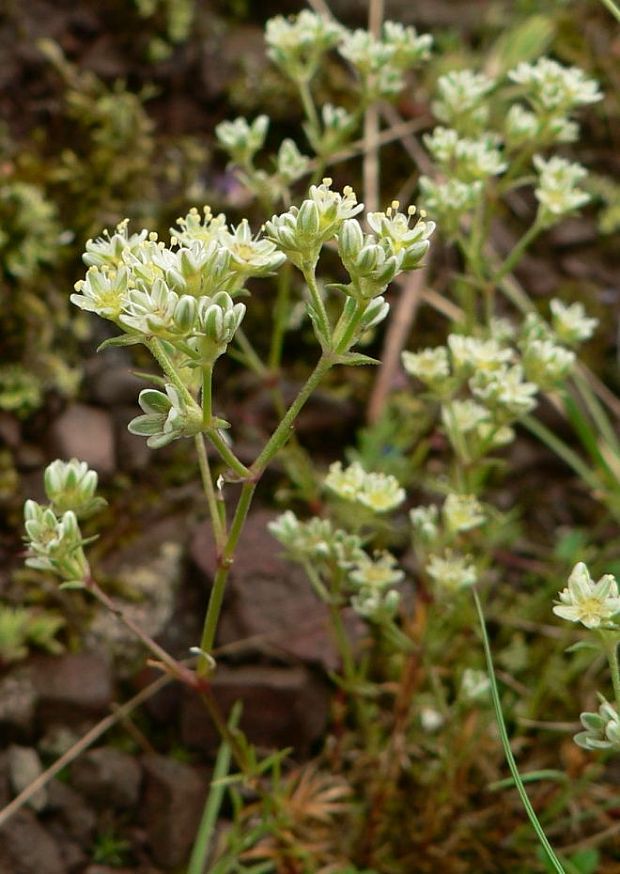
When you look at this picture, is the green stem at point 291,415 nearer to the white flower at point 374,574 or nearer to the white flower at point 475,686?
the white flower at point 374,574

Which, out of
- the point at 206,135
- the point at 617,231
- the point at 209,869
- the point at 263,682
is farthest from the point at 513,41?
the point at 209,869

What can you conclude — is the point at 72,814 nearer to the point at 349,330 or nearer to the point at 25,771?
the point at 25,771

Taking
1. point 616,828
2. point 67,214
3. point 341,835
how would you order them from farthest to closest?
point 67,214
point 341,835
point 616,828

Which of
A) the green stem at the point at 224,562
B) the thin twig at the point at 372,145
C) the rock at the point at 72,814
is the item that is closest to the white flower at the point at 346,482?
the green stem at the point at 224,562

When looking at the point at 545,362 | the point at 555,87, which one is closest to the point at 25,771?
the point at 545,362

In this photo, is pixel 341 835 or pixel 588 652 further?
pixel 588 652

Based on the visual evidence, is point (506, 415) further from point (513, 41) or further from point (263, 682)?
point (513, 41)

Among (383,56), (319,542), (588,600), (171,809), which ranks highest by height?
(383,56)
